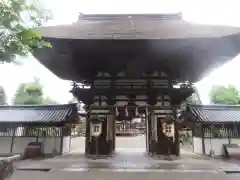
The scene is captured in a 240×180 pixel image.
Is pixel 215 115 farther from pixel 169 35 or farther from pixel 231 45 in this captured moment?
pixel 169 35

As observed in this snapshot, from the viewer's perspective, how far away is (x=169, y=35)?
28.7 feet

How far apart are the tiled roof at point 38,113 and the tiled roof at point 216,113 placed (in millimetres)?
7189

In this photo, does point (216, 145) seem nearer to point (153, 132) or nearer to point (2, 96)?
point (153, 132)

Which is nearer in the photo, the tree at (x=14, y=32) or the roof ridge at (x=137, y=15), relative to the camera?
the tree at (x=14, y=32)

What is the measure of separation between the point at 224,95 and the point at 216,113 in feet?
69.6

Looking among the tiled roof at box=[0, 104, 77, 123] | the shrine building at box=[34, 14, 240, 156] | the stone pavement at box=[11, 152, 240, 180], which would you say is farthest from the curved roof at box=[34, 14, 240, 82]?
the stone pavement at box=[11, 152, 240, 180]

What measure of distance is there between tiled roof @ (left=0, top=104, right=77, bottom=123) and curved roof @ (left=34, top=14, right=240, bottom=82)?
3045mm

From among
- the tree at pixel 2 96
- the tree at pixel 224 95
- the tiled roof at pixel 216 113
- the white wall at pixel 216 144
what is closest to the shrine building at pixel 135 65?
the tiled roof at pixel 216 113

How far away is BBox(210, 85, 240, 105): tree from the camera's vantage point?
31.2 m

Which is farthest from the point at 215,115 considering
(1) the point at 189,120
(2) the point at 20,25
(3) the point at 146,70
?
(2) the point at 20,25

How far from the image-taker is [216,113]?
1360 cm

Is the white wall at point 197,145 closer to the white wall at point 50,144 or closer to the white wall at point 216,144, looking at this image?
the white wall at point 216,144

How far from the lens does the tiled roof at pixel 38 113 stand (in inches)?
517

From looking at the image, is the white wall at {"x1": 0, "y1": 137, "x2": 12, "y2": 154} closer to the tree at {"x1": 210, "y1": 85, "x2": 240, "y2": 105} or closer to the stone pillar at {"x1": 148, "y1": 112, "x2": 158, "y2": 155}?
the stone pillar at {"x1": 148, "y1": 112, "x2": 158, "y2": 155}
